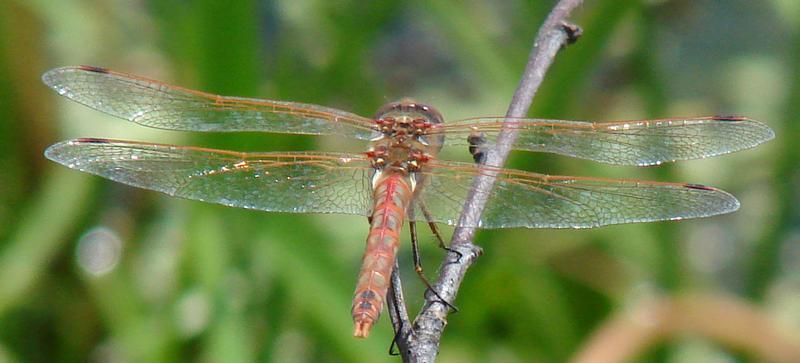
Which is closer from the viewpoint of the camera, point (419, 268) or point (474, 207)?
point (474, 207)

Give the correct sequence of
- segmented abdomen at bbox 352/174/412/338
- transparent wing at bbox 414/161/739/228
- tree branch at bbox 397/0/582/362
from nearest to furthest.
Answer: tree branch at bbox 397/0/582/362 < segmented abdomen at bbox 352/174/412/338 < transparent wing at bbox 414/161/739/228

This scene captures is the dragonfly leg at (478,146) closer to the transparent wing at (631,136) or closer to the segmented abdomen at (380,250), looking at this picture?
the transparent wing at (631,136)

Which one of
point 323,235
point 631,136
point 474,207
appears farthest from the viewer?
point 323,235

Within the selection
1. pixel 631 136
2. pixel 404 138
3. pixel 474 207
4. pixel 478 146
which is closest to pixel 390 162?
pixel 404 138

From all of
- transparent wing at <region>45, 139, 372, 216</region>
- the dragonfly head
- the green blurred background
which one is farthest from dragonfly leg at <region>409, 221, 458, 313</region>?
the green blurred background

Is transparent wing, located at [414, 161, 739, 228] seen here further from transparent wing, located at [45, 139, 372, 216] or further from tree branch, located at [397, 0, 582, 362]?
transparent wing, located at [45, 139, 372, 216]

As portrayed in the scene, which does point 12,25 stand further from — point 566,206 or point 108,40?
point 566,206

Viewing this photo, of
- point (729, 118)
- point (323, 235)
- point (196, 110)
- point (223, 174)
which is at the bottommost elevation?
point (323, 235)

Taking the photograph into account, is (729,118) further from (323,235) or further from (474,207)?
(323,235)
